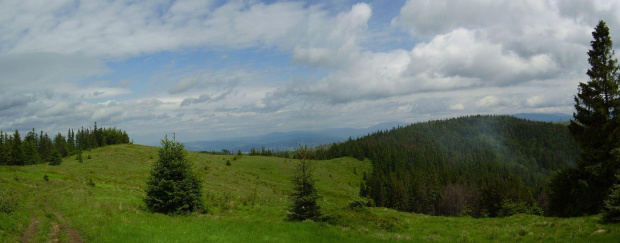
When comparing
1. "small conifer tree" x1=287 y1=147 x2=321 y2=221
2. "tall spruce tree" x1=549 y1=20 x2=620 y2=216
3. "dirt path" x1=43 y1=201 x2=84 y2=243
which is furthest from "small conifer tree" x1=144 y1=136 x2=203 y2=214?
"tall spruce tree" x1=549 y1=20 x2=620 y2=216

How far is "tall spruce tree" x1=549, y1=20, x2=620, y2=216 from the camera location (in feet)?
91.6

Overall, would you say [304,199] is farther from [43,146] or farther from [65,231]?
[43,146]

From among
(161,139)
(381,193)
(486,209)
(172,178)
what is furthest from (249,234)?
(381,193)

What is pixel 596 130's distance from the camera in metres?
28.7

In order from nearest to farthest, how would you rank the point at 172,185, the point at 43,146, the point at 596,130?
1. the point at 172,185
2. the point at 596,130
3. the point at 43,146

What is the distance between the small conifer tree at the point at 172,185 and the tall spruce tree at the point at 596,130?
115 ft

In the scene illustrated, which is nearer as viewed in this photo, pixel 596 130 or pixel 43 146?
pixel 596 130

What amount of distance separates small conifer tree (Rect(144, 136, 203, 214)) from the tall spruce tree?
35.0 metres

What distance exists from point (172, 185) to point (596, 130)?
1479 inches

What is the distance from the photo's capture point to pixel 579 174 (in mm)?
30172

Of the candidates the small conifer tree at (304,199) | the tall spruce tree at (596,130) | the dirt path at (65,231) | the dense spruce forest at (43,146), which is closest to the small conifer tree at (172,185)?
the dirt path at (65,231)

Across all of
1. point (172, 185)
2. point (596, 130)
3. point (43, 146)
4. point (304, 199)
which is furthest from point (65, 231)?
point (43, 146)

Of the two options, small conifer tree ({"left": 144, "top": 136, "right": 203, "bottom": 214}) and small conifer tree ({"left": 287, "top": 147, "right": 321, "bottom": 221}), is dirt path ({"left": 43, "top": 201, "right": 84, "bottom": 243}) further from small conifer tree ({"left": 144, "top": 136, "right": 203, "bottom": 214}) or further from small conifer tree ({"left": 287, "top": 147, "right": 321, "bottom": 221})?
small conifer tree ({"left": 287, "top": 147, "right": 321, "bottom": 221})

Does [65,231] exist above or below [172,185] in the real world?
below
